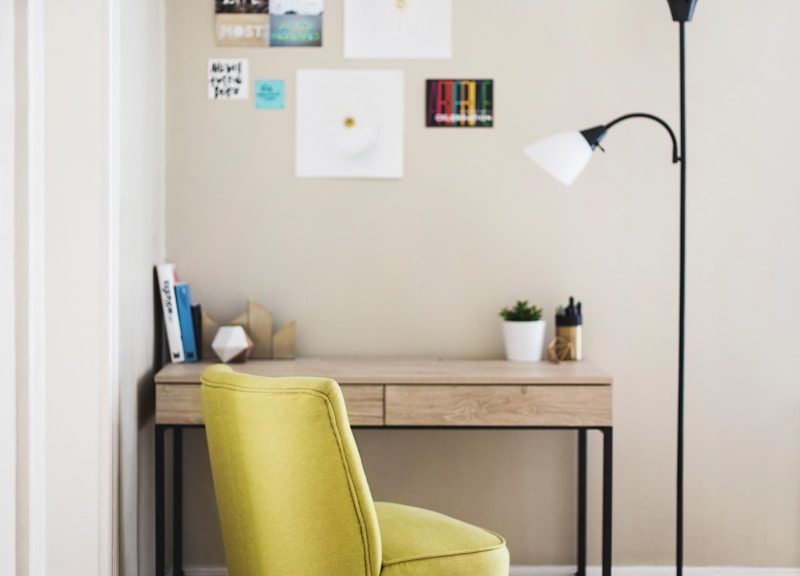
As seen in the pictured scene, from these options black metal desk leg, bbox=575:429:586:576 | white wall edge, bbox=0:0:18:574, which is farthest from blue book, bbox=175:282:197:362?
black metal desk leg, bbox=575:429:586:576

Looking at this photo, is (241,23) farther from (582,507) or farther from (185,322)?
(582,507)

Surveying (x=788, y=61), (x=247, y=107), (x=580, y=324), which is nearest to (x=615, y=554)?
(x=580, y=324)

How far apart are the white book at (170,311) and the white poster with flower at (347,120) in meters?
0.56

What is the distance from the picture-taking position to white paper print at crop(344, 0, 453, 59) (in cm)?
298

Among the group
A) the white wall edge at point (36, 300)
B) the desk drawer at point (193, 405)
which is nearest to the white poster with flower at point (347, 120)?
the desk drawer at point (193, 405)

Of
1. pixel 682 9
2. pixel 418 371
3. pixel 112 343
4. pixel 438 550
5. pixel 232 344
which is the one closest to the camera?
pixel 438 550

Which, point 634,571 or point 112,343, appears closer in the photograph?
point 112,343

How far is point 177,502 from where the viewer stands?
9.68ft

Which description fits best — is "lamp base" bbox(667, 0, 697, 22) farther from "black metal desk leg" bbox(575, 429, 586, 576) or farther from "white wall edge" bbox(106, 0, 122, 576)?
"white wall edge" bbox(106, 0, 122, 576)

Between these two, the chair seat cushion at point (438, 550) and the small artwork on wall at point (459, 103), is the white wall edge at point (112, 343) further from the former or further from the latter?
the small artwork on wall at point (459, 103)

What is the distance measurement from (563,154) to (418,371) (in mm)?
763

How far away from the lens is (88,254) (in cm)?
228

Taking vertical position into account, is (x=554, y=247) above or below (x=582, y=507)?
above

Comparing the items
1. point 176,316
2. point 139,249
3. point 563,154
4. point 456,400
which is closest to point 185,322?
point 176,316
